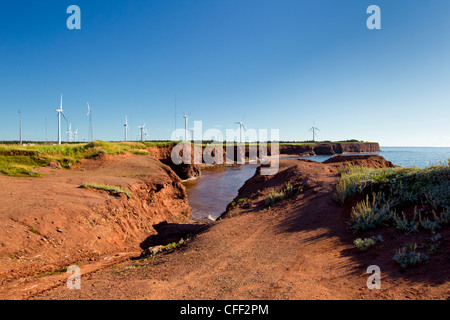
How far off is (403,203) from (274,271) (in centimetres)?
548

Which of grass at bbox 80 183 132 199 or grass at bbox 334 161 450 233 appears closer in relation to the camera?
grass at bbox 334 161 450 233

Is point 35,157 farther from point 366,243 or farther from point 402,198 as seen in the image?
point 402,198

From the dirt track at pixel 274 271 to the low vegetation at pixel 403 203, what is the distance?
39 cm

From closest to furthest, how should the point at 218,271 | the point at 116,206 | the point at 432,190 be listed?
the point at 218,271 < the point at 432,190 < the point at 116,206

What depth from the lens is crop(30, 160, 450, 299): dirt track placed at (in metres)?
4.41

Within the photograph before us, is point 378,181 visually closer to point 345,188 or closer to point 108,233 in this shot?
point 345,188

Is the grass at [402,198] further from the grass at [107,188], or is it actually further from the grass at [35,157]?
the grass at [35,157]

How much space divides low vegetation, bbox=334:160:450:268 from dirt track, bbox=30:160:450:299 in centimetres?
39

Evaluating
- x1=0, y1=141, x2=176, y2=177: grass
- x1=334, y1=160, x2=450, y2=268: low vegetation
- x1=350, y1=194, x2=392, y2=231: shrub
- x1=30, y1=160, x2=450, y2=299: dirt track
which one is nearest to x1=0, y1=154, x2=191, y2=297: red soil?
x1=0, y1=141, x2=176, y2=177: grass

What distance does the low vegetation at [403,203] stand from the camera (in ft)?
19.4

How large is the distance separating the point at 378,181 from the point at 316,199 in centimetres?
273

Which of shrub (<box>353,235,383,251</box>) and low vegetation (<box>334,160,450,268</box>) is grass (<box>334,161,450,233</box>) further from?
shrub (<box>353,235,383,251</box>)
